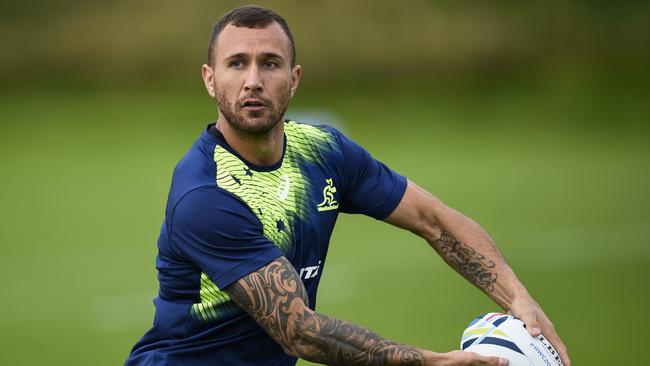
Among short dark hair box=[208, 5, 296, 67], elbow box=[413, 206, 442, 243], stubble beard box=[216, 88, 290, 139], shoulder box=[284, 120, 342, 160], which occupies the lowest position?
elbow box=[413, 206, 442, 243]

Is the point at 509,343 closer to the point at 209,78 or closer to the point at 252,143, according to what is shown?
the point at 252,143

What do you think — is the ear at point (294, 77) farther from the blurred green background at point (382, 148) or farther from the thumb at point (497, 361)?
the blurred green background at point (382, 148)

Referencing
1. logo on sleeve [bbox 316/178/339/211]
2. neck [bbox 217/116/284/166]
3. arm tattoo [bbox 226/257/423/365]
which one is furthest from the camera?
logo on sleeve [bbox 316/178/339/211]

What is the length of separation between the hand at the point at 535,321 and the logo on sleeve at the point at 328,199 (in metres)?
0.95

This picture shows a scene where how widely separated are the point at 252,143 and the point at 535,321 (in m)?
1.50

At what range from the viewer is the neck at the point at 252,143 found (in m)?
4.83

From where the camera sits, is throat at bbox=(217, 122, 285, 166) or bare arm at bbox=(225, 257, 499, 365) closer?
bare arm at bbox=(225, 257, 499, 365)

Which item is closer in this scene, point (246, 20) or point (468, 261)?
point (246, 20)

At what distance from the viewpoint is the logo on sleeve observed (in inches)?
199

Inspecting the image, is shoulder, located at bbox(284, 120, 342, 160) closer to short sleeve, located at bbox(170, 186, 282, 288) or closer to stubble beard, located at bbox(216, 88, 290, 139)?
stubble beard, located at bbox(216, 88, 290, 139)

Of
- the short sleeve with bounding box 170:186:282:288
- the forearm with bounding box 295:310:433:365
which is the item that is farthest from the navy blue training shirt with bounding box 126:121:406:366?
the forearm with bounding box 295:310:433:365

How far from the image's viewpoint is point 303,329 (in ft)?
14.4

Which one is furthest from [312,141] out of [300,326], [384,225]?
[384,225]

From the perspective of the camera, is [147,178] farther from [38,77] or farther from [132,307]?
[38,77]
